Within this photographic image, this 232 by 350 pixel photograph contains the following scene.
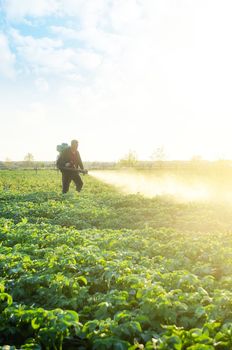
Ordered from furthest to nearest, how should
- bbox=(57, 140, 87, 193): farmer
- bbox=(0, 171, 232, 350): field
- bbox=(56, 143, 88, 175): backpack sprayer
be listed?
bbox=(57, 140, 87, 193): farmer
bbox=(56, 143, 88, 175): backpack sprayer
bbox=(0, 171, 232, 350): field

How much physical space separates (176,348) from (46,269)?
3256 mm

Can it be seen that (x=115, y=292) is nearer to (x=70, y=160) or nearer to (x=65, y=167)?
(x=65, y=167)

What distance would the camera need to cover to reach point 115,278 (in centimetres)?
619

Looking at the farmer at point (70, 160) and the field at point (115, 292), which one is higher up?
the farmer at point (70, 160)

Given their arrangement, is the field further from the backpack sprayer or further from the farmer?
the farmer

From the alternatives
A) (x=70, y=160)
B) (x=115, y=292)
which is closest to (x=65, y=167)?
(x=70, y=160)

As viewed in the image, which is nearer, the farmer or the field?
the field

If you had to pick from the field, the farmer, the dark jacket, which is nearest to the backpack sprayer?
the farmer

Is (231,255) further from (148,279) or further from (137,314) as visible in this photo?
(137,314)

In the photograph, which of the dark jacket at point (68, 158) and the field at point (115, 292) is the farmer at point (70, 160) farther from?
the field at point (115, 292)

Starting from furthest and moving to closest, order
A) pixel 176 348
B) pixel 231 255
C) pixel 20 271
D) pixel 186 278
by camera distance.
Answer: pixel 231 255 → pixel 20 271 → pixel 186 278 → pixel 176 348

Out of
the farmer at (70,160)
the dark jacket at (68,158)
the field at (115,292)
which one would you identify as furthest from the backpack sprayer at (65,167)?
the field at (115,292)

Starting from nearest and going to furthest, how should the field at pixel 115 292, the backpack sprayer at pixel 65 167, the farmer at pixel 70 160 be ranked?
1. the field at pixel 115 292
2. the backpack sprayer at pixel 65 167
3. the farmer at pixel 70 160

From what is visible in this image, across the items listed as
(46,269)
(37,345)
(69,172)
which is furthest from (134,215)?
(37,345)
